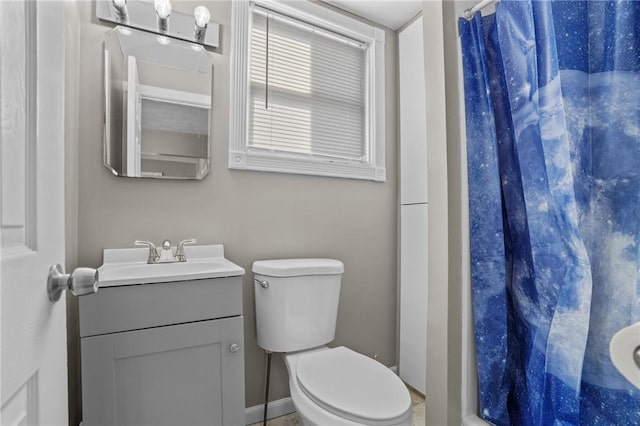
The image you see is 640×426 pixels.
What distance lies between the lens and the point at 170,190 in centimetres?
154

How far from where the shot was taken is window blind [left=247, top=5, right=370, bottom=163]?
180cm

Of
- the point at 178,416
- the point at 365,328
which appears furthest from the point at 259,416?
the point at 365,328

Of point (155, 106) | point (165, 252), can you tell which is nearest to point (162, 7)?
point (155, 106)

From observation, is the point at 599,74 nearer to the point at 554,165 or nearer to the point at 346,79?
the point at 554,165

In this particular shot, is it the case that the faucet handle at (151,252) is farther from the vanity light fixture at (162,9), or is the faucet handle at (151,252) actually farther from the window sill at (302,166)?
the vanity light fixture at (162,9)

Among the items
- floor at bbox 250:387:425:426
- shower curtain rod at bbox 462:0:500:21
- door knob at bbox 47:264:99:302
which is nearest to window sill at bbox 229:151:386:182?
shower curtain rod at bbox 462:0:500:21

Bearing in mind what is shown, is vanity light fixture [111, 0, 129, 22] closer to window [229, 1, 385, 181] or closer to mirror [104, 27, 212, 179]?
mirror [104, 27, 212, 179]

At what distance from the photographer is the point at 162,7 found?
4.70 ft

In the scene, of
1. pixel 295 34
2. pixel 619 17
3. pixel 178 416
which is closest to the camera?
pixel 619 17

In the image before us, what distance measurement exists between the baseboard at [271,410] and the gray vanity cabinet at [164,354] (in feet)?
1.52

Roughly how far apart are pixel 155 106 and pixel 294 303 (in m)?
1.11

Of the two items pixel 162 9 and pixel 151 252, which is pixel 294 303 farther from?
pixel 162 9

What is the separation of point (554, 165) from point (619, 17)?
36 centimetres

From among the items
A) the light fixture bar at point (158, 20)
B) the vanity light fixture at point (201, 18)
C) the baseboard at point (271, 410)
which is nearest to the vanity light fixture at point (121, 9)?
the light fixture bar at point (158, 20)
